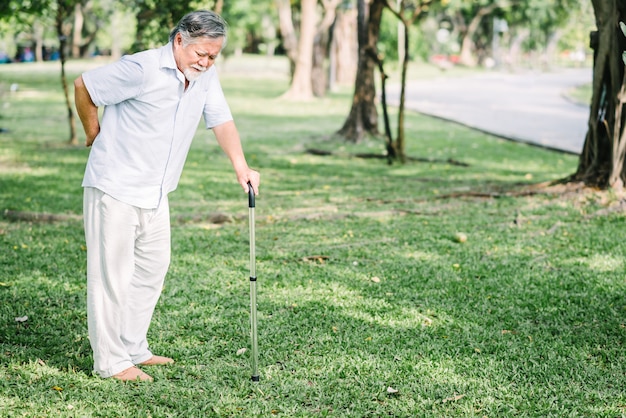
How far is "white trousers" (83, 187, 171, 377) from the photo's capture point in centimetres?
414

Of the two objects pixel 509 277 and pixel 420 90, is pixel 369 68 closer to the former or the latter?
pixel 509 277

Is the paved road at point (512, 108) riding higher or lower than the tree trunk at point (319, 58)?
lower

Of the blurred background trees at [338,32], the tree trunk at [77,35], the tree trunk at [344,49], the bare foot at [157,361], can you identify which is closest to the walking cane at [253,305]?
the bare foot at [157,361]

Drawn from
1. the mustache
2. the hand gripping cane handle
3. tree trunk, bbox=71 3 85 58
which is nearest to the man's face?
the mustache

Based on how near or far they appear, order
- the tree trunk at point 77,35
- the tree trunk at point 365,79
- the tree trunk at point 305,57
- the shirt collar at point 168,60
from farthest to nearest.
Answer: the tree trunk at point 77,35 → the tree trunk at point 305,57 → the tree trunk at point 365,79 → the shirt collar at point 168,60

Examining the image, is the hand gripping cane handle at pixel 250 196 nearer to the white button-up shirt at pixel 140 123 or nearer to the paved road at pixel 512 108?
the white button-up shirt at pixel 140 123

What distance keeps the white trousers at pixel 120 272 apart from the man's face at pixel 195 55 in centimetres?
74

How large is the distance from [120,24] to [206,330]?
181ft

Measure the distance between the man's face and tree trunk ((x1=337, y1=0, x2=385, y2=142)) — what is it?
996 cm

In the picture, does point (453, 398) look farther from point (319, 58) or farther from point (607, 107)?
point (319, 58)

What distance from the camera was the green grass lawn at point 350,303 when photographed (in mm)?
4281

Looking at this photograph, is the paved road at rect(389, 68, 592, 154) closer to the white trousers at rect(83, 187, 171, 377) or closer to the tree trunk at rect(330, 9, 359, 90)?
the tree trunk at rect(330, 9, 359, 90)

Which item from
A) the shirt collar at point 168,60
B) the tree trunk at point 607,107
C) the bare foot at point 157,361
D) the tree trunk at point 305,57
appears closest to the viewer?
the shirt collar at point 168,60

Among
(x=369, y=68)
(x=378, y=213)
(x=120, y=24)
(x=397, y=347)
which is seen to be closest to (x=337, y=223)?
(x=378, y=213)
